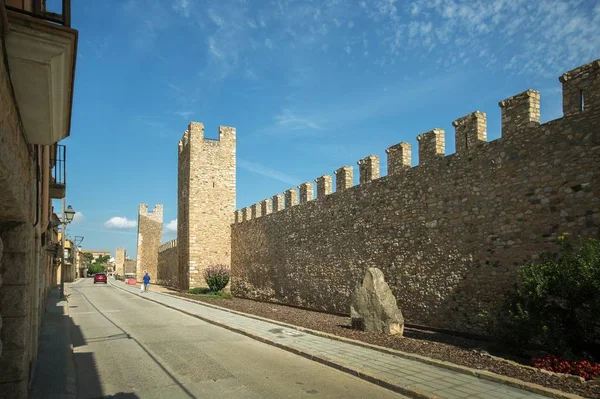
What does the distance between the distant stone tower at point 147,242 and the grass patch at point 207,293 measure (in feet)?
Result: 83.4

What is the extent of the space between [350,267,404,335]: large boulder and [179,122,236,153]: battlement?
20164mm

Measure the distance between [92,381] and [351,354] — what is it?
14.3 feet

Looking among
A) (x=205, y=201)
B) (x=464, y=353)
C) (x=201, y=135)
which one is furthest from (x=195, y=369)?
(x=201, y=135)

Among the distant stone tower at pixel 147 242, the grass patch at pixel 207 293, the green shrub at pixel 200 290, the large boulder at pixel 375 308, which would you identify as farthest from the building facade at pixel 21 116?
the distant stone tower at pixel 147 242

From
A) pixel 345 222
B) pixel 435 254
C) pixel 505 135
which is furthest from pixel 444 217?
pixel 345 222

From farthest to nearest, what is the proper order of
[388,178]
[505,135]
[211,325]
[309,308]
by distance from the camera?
[309,308] → [388,178] → [211,325] → [505,135]

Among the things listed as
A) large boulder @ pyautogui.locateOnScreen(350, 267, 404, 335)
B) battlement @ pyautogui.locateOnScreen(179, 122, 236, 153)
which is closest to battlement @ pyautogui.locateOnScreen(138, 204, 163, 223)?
battlement @ pyautogui.locateOnScreen(179, 122, 236, 153)

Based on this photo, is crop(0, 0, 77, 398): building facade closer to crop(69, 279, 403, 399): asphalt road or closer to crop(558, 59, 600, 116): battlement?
crop(69, 279, 403, 399): asphalt road

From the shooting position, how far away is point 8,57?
3260 millimetres

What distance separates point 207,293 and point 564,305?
851 inches

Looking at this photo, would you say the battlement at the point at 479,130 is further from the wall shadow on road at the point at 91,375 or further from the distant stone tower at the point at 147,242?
the distant stone tower at the point at 147,242

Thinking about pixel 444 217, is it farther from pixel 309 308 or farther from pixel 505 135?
pixel 309 308

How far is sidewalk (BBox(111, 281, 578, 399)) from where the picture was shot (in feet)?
19.7

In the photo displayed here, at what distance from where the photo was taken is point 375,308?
1126cm
